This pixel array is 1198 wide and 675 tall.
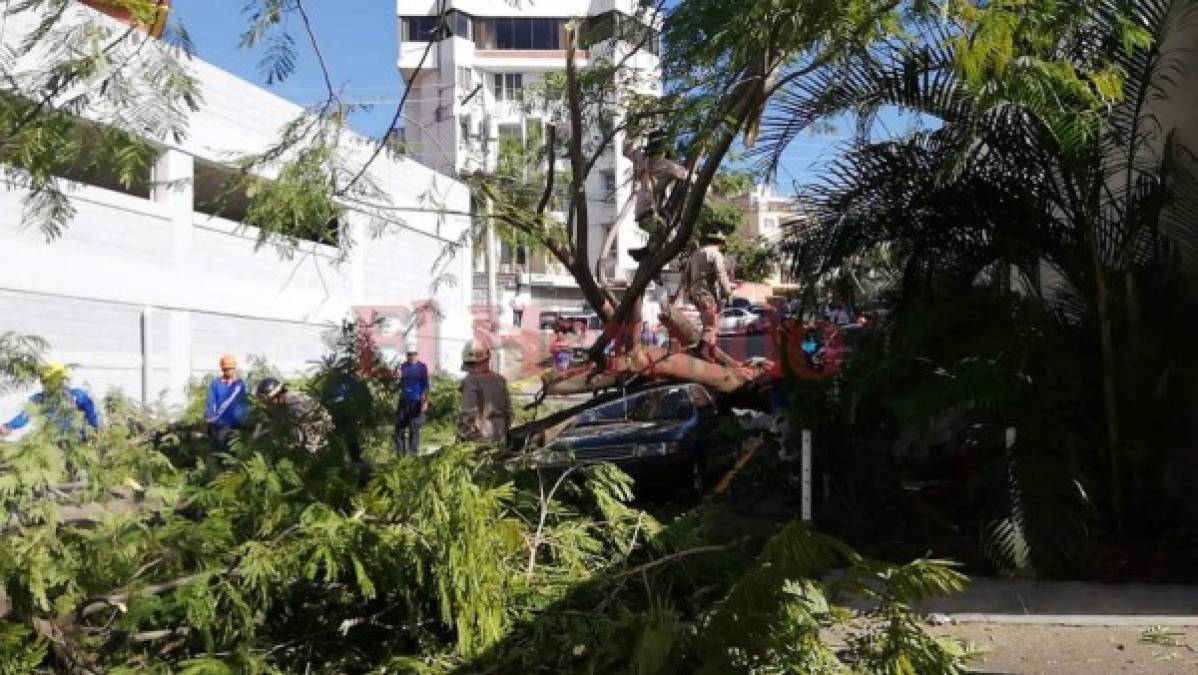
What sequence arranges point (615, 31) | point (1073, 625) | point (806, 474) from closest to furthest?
1. point (1073, 625)
2. point (806, 474)
3. point (615, 31)

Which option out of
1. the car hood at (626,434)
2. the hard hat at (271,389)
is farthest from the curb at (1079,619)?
the car hood at (626,434)

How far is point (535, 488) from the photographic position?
270 inches

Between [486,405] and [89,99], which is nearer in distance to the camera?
[89,99]

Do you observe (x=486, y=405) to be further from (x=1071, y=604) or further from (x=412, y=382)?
(x=1071, y=604)

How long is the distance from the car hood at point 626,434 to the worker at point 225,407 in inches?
146

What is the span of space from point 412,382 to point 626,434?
293 cm

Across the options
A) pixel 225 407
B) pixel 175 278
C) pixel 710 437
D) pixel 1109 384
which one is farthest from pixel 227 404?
pixel 175 278

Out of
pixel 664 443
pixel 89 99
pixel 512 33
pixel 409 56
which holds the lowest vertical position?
pixel 664 443

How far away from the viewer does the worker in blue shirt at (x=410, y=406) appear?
8.48 m

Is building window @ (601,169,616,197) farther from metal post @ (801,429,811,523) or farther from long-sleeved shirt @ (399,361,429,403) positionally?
metal post @ (801,429,811,523)

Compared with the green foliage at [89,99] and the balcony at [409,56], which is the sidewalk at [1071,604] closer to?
the green foliage at [89,99]

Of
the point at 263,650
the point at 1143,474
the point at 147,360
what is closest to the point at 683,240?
the point at 1143,474

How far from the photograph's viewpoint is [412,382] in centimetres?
1093

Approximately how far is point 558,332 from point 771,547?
548 inches
